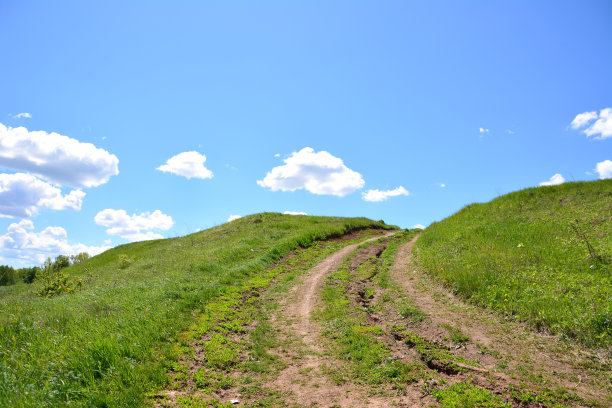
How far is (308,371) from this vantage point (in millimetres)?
7453

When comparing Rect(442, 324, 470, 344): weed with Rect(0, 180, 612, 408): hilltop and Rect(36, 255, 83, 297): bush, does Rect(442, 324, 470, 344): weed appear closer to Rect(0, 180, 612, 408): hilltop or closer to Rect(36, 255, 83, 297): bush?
Rect(0, 180, 612, 408): hilltop

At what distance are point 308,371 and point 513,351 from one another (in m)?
5.16

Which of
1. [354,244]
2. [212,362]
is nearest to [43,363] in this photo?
[212,362]

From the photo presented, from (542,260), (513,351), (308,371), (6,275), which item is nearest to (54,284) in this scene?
(308,371)

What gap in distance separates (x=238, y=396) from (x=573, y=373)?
732cm

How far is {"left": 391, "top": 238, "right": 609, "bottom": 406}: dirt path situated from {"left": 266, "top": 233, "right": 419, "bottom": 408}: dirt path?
9.07ft

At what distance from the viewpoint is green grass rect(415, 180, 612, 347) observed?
8.80 meters

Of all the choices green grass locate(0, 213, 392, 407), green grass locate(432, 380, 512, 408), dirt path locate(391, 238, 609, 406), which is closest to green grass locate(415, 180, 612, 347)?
dirt path locate(391, 238, 609, 406)

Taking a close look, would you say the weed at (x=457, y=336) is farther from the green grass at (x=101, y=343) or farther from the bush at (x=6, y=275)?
the bush at (x=6, y=275)

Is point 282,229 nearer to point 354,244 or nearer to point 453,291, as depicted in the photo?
point 354,244

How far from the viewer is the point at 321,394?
651 centimetres

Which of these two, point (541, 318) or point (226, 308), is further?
point (226, 308)

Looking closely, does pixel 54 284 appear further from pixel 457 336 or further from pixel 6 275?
pixel 6 275

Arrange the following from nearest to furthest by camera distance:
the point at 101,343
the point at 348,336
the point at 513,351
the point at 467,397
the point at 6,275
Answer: the point at 467,397 → the point at 101,343 → the point at 513,351 → the point at 348,336 → the point at 6,275
